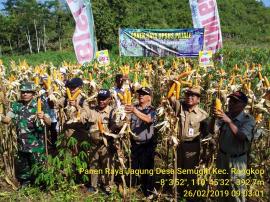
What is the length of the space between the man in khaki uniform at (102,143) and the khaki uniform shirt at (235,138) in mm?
1468

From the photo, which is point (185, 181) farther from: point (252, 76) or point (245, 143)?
point (252, 76)

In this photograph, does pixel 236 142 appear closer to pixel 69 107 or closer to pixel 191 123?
pixel 191 123

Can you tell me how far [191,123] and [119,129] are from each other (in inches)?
35.2

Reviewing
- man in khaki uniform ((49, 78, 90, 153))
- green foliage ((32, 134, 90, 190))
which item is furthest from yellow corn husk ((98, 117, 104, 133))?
man in khaki uniform ((49, 78, 90, 153))

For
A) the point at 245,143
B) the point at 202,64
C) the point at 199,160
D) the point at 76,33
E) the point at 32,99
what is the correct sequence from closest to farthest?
the point at 245,143 → the point at 199,160 → the point at 32,99 → the point at 202,64 → the point at 76,33

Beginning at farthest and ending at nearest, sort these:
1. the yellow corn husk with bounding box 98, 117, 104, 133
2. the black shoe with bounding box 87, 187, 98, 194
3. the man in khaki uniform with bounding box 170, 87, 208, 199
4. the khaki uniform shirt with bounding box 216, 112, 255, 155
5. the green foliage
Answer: the black shoe with bounding box 87, 187, 98, 194
the green foliage
the yellow corn husk with bounding box 98, 117, 104, 133
the man in khaki uniform with bounding box 170, 87, 208, 199
the khaki uniform shirt with bounding box 216, 112, 255, 155

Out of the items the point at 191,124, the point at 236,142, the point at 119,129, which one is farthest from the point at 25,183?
the point at 236,142

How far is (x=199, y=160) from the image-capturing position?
498cm

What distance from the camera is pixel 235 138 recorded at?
13.5 ft

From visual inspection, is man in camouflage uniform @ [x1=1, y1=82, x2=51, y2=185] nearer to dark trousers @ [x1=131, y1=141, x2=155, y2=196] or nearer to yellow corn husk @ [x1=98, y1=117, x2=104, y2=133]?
yellow corn husk @ [x1=98, y1=117, x2=104, y2=133]

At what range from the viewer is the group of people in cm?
Answer: 427

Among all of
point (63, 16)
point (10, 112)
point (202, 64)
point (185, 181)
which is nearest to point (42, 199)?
point (10, 112)

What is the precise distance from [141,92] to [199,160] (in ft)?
3.73

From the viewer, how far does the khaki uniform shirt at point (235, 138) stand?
4004mm
